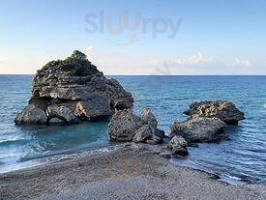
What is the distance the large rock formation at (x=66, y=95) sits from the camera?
65.8 metres

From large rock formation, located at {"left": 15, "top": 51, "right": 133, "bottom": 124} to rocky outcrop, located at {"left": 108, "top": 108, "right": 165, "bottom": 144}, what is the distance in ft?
49.6

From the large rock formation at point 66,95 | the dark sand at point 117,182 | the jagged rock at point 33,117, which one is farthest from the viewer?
the large rock formation at point 66,95

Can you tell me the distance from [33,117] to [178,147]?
3083 cm

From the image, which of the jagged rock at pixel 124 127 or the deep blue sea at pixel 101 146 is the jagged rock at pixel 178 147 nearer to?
the deep blue sea at pixel 101 146

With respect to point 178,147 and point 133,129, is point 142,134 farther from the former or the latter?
point 178,147

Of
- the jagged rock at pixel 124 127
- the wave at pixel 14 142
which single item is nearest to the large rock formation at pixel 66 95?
the wave at pixel 14 142

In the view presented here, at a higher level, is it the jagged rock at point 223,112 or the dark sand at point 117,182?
the jagged rock at point 223,112

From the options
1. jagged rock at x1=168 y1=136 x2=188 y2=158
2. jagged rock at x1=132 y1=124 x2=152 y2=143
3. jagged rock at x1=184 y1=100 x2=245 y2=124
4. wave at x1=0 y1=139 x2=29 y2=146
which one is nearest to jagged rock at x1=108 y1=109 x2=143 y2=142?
jagged rock at x1=132 y1=124 x2=152 y2=143

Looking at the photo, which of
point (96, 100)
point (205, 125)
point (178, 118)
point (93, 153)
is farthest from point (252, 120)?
point (93, 153)

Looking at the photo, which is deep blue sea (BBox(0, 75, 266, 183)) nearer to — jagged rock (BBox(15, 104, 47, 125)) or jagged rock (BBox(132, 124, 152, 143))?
jagged rock (BBox(15, 104, 47, 125))

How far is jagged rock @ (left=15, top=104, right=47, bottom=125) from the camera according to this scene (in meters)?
65.2

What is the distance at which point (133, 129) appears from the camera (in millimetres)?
50812

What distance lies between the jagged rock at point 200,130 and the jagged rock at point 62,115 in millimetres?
20020

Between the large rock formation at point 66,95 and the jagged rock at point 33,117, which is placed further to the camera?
the large rock formation at point 66,95
